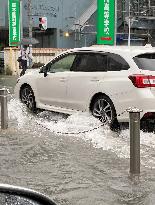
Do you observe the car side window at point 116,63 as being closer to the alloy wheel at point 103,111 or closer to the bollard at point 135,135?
the alloy wheel at point 103,111

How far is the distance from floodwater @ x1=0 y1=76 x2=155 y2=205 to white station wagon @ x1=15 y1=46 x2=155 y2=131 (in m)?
0.32

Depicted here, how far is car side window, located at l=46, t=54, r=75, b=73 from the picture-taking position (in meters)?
9.85

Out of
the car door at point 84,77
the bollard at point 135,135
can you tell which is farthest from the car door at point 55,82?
the bollard at point 135,135

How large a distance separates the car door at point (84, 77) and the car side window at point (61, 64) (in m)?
0.14

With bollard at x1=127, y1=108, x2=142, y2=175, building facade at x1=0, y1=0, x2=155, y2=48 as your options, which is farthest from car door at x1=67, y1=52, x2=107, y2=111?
building facade at x1=0, y1=0, x2=155, y2=48

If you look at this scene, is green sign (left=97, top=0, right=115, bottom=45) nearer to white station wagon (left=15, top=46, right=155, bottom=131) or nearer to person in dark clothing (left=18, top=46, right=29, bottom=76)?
person in dark clothing (left=18, top=46, right=29, bottom=76)

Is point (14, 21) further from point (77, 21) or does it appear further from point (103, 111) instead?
point (103, 111)

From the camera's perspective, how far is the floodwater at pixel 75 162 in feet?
16.8

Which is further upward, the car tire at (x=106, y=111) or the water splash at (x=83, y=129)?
the car tire at (x=106, y=111)

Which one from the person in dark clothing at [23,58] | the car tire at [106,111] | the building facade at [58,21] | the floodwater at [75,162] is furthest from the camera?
the building facade at [58,21]

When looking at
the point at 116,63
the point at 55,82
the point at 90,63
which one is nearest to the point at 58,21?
the point at 55,82

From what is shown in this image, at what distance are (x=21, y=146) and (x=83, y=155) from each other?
1151 mm

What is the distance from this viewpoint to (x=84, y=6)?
46.7m

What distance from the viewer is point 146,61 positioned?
8.48 metres
